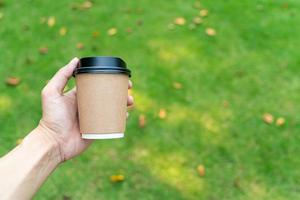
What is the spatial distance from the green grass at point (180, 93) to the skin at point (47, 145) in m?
0.82

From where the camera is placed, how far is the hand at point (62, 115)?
2611 mm

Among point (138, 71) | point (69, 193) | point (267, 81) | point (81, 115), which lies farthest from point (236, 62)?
point (81, 115)

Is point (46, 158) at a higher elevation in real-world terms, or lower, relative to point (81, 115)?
lower

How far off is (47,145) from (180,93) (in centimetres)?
169

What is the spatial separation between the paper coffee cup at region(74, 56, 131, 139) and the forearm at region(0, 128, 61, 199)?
0.94ft

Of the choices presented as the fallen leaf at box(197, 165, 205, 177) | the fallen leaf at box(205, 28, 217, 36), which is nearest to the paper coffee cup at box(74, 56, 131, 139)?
the fallen leaf at box(197, 165, 205, 177)

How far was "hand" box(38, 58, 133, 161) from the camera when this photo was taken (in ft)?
8.57

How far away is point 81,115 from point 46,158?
1.11 feet

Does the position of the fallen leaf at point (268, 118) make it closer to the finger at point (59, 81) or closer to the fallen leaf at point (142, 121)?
the fallen leaf at point (142, 121)

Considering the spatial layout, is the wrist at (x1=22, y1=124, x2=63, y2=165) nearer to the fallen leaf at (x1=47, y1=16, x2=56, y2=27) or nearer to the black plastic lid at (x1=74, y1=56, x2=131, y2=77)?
the black plastic lid at (x1=74, y1=56, x2=131, y2=77)

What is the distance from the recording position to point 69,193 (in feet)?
11.1

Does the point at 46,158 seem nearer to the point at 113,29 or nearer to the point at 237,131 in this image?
the point at 237,131

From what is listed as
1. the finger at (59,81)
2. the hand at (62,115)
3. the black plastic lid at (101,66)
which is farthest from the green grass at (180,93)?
the black plastic lid at (101,66)

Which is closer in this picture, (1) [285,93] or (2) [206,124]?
(2) [206,124]
